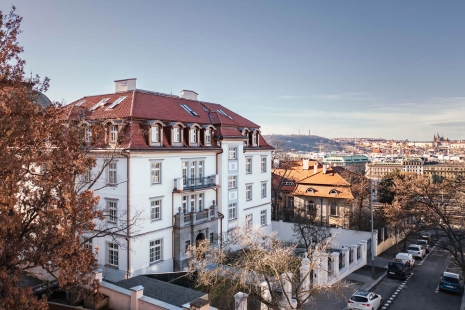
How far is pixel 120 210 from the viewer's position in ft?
71.7

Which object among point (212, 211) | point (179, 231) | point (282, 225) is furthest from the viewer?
point (282, 225)

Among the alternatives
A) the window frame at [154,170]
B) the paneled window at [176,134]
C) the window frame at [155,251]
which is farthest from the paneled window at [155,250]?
the paneled window at [176,134]

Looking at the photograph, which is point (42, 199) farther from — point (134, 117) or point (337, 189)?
point (337, 189)

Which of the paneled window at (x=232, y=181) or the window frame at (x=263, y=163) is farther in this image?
the window frame at (x=263, y=163)

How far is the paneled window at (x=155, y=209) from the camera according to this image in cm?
2300

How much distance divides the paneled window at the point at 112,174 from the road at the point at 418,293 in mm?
18846

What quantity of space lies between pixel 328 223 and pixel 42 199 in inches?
1532

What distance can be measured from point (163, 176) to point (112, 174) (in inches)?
132

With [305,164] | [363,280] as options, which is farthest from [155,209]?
[305,164]

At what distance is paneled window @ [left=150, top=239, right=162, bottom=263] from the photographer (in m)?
23.0

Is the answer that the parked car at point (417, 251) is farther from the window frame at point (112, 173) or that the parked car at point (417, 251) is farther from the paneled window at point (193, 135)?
the window frame at point (112, 173)

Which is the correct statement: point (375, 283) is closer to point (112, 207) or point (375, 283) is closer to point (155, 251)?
point (155, 251)

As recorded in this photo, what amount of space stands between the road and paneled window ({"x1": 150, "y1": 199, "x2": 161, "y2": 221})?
1565 cm

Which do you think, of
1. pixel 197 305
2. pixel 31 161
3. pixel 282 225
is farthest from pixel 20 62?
pixel 282 225
